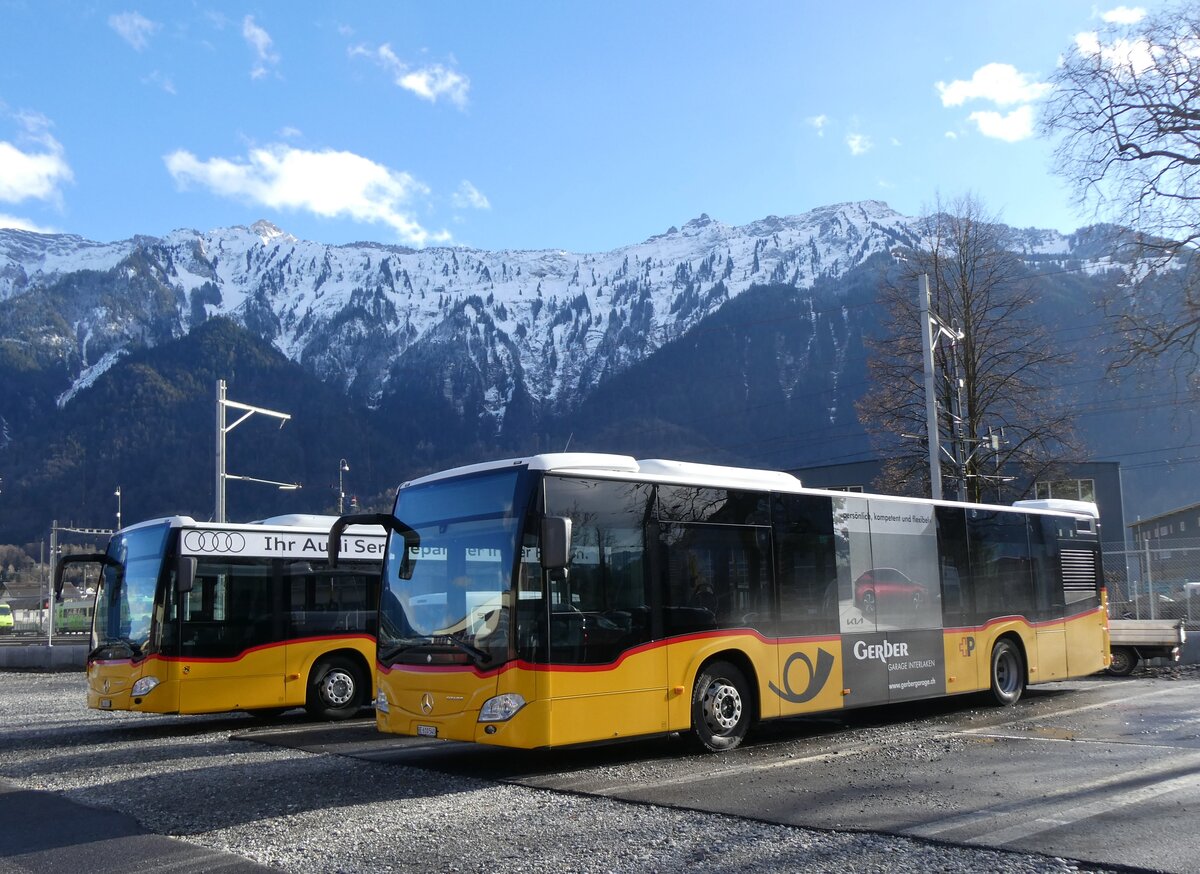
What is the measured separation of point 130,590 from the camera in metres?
14.2

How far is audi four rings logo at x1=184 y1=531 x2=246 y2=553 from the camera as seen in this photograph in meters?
14.1

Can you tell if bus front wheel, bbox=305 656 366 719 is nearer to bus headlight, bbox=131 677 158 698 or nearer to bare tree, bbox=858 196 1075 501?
bus headlight, bbox=131 677 158 698

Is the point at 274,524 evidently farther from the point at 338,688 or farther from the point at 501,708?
the point at 501,708

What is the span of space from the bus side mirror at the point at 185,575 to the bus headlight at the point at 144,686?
45.6 inches

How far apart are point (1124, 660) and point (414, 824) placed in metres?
16.0

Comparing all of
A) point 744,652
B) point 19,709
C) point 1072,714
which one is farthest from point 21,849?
point 19,709

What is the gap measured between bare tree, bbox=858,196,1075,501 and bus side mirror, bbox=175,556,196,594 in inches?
888

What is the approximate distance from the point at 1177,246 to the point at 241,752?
14817 mm

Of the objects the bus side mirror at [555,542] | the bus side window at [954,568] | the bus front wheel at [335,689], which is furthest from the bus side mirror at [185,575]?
the bus side window at [954,568]

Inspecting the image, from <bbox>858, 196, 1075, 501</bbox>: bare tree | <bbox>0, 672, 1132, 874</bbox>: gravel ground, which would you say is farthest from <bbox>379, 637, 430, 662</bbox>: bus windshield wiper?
<bbox>858, 196, 1075, 501</bbox>: bare tree

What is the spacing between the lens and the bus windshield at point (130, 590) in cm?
1387

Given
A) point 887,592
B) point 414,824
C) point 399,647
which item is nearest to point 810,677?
point 887,592

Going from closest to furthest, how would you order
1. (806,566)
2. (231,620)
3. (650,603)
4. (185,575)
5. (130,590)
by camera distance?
(650,603), (806,566), (185,575), (130,590), (231,620)

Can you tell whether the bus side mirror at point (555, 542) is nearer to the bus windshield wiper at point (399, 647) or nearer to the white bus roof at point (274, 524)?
the bus windshield wiper at point (399, 647)
